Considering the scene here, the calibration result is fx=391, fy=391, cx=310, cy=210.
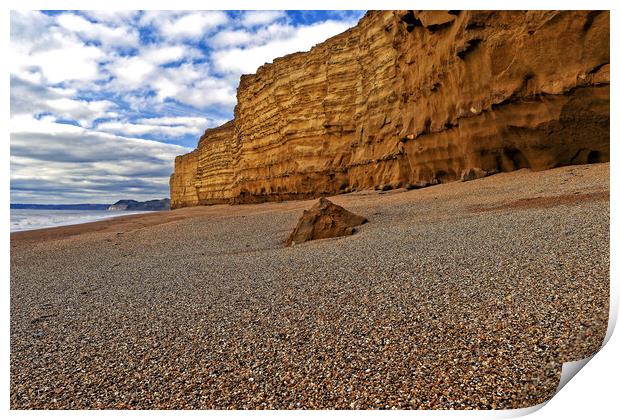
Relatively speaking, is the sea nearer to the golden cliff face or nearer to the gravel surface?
the golden cliff face

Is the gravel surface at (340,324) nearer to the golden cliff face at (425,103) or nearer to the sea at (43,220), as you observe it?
the golden cliff face at (425,103)

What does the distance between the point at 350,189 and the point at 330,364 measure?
22.2 metres

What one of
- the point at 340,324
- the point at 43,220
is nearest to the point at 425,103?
the point at 340,324

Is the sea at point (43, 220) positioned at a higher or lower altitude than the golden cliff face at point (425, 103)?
lower

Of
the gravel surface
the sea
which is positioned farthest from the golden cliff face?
the sea

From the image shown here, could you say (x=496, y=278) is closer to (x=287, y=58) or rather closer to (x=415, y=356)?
(x=415, y=356)

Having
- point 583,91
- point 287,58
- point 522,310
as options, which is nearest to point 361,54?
point 287,58

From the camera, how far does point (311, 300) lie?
12.7 ft

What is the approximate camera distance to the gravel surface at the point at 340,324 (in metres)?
2.33

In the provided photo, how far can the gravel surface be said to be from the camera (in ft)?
7.65

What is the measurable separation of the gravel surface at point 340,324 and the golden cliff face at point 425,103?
553 cm

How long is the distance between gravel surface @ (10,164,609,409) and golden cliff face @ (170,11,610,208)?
5533 millimetres

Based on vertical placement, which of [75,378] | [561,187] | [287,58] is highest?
[287,58]

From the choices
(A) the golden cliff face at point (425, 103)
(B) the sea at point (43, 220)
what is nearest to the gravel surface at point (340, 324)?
(A) the golden cliff face at point (425, 103)
